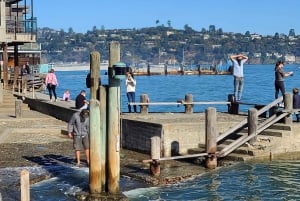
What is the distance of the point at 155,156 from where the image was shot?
1669cm

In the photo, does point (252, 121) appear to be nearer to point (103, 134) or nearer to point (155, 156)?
point (155, 156)

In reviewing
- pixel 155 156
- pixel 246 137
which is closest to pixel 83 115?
pixel 155 156

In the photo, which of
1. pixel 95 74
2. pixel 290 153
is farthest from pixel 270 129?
pixel 95 74

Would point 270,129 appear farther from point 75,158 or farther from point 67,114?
point 67,114

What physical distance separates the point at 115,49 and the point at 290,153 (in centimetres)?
793

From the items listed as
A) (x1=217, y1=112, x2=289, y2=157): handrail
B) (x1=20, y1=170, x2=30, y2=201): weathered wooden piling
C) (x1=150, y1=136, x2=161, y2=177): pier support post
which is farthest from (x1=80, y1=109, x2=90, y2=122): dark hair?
(x1=20, y1=170, x2=30, y2=201): weathered wooden piling

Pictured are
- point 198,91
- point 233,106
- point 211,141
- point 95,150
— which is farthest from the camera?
point 198,91

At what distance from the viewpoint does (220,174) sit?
18.0 metres

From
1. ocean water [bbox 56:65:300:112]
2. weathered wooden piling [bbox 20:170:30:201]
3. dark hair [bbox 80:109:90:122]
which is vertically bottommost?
ocean water [bbox 56:65:300:112]

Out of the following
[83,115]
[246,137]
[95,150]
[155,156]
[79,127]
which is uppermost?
[83,115]

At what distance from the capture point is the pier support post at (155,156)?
53.9ft

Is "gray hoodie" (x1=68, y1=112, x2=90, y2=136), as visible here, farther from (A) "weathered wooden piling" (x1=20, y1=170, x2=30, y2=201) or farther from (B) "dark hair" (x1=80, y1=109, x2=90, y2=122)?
(A) "weathered wooden piling" (x1=20, y1=170, x2=30, y2=201)

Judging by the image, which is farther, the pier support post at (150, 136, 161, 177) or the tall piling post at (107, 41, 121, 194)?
the pier support post at (150, 136, 161, 177)

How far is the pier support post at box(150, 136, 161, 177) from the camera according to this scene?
16.4m
